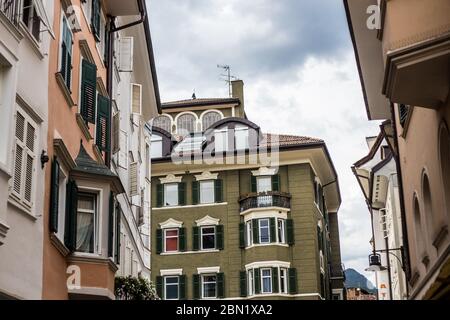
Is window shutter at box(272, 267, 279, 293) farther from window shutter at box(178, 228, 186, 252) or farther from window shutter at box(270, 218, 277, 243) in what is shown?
window shutter at box(178, 228, 186, 252)

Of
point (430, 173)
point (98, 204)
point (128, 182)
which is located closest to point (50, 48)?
point (98, 204)

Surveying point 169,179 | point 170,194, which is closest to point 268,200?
point 170,194

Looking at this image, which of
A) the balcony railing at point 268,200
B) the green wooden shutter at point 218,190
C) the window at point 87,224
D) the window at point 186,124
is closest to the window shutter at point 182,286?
the green wooden shutter at point 218,190

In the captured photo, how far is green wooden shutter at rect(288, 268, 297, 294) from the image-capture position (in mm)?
45469

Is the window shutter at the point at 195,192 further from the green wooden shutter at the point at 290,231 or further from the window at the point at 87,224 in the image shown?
the window at the point at 87,224

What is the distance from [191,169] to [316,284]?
→ 424 inches

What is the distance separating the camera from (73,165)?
1508 centimetres

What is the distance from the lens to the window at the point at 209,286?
4678 centimetres

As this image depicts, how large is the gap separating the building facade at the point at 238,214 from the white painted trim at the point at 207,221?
61 millimetres

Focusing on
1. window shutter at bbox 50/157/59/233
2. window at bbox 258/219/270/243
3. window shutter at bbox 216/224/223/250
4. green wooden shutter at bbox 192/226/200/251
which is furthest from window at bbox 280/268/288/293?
window shutter at bbox 50/157/59/233

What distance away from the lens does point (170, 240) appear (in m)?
48.9

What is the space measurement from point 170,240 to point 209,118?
975 centimetres

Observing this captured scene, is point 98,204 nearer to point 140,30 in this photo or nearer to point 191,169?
point 140,30
